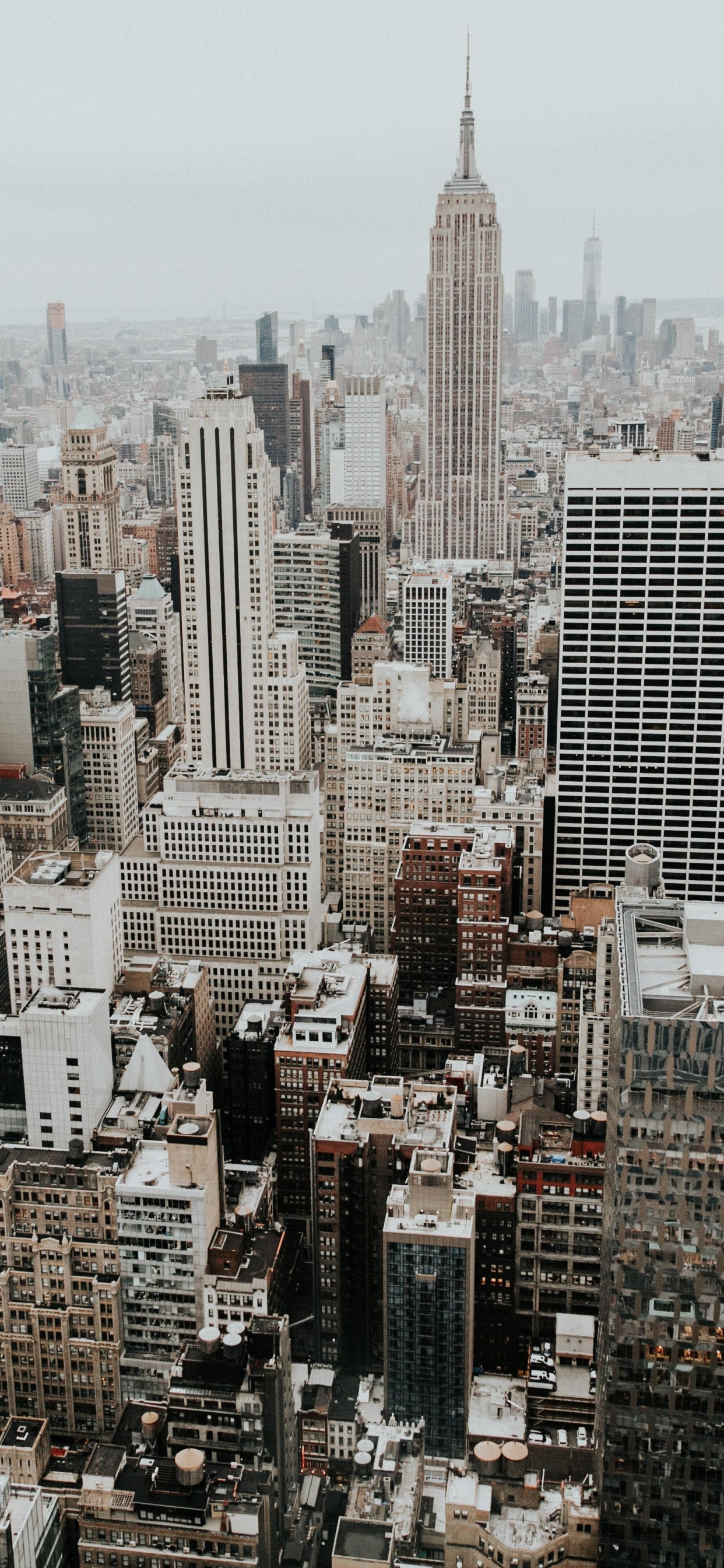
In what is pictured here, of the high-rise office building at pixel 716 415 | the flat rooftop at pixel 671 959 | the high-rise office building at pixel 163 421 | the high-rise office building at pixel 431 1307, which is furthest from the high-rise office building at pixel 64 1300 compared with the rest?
the high-rise office building at pixel 163 421

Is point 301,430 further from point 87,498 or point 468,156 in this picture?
point 87,498

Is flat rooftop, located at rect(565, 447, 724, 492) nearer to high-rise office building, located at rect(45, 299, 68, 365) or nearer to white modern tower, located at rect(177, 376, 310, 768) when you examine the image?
white modern tower, located at rect(177, 376, 310, 768)

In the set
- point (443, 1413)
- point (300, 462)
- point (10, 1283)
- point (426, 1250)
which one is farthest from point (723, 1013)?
point (300, 462)

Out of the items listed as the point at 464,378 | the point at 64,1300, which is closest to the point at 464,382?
the point at 464,378

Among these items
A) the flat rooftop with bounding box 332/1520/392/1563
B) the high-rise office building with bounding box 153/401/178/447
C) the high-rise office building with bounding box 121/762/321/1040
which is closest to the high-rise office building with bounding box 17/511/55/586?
the high-rise office building with bounding box 153/401/178/447

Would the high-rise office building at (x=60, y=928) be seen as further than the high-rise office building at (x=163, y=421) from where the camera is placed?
No

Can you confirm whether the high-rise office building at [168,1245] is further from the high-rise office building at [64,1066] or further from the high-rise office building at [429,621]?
the high-rise office building at [429,621]

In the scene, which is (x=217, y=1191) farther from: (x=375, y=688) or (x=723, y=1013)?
(x=375, y=688)
